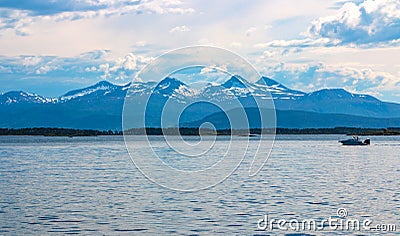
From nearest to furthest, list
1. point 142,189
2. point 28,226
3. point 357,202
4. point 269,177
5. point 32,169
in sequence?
point 28,226 < point 357,202 < point 142,189 < point 269,177 < point 32,169

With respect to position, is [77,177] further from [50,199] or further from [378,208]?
[378,208]

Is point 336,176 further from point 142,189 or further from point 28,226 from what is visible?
point 28,226

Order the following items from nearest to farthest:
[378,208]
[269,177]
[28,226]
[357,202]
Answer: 1. [28,226]
2. [378,208]
3. [357,202]
4. [269,177]

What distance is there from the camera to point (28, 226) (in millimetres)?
24062

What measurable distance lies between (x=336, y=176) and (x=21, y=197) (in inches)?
794

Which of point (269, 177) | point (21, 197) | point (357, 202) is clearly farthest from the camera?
point (269, 177)

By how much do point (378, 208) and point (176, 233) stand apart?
31.2 ft

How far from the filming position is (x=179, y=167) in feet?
167

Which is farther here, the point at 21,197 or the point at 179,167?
the point at 179,167

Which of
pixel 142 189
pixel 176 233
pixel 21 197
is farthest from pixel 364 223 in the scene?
pixel 21 197

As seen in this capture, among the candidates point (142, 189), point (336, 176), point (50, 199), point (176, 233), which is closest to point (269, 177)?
point (336, 176)

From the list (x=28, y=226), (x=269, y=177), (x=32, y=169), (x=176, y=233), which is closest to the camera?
(x=176, y=233)

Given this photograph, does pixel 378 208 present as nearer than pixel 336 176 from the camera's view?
Yes

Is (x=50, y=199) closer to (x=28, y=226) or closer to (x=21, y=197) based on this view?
(x=21, y=197)
